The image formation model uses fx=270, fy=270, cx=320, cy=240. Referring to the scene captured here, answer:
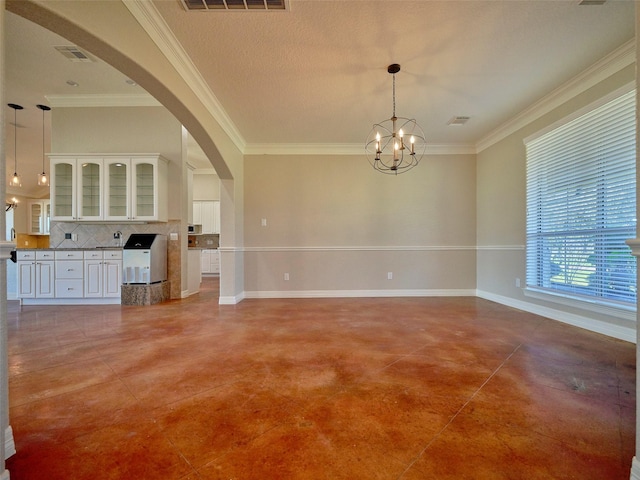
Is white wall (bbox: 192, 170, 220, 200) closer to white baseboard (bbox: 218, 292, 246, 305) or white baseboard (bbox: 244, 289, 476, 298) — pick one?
white baseboard (bbox: 244, 289, 476, 298)

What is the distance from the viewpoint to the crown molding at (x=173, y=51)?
197 centimetres

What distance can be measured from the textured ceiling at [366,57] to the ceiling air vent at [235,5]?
2.1 inches

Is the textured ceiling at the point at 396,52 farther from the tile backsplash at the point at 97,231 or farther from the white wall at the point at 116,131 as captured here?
the tile backsplash at the point at 97,231

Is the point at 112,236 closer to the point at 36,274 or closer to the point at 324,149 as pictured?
the point at 36,274

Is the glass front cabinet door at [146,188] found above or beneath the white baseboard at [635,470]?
above

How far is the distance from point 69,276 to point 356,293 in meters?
4.66

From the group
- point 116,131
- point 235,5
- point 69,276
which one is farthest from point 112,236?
point 235,5

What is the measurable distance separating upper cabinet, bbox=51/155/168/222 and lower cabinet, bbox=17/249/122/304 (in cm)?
60

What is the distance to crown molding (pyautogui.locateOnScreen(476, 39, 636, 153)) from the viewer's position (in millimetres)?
2541

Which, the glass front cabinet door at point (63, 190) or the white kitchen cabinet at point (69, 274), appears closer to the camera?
the white kitchen cabinet at point (69, 274)

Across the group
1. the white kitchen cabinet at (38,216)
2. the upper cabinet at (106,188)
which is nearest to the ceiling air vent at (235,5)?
the upper cabinet at (106,188)

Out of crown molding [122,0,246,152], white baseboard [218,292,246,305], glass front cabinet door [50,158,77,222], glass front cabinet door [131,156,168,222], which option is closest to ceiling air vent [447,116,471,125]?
crown molding [122,0,246,152]

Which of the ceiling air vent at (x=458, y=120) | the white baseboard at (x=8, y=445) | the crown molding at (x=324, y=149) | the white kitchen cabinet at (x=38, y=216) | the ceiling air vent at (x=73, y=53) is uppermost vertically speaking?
the ceiling air vent at (x=73, y=53)

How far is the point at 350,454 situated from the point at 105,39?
8.88 ft
